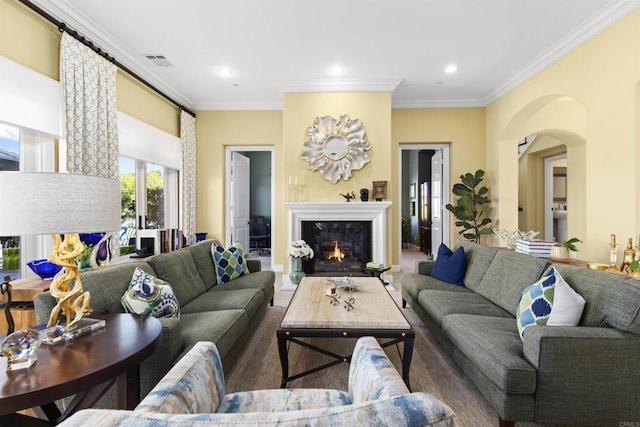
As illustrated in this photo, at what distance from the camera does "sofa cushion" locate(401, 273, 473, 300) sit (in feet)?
9.89

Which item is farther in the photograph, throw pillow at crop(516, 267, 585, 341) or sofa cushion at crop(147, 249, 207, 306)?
sofa cushion at crop(147, 249, 207, 306)

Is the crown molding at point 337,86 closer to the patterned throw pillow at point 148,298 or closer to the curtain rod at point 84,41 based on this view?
the curtain rod at point 84,41

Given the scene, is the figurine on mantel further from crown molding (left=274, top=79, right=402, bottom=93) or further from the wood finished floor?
the wood finished floor

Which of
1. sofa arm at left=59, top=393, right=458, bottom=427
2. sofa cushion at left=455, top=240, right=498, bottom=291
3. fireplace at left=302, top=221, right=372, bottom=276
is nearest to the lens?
sofa arm at left=59, top=393, right=458, bottom=427

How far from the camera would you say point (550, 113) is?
16.1ft

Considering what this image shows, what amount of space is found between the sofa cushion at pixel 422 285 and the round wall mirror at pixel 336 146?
2.26m

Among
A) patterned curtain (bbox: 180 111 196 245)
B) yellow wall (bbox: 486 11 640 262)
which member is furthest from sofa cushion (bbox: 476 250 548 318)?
patterned curtain (bbox: 180 111 196 245)

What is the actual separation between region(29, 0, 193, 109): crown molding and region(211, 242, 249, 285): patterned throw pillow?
2.48 m

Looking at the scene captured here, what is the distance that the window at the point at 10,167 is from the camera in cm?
252

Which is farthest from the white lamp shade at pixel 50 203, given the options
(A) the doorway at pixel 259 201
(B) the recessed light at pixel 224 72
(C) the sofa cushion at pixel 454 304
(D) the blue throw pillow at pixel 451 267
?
(A) the doorway at pixel 259 201

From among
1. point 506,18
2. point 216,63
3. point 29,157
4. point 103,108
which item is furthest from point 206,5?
point 506,18

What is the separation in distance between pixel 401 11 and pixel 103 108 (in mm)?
3169

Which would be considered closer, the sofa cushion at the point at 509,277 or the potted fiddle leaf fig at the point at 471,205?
the sofa cushion at the point at 509,277

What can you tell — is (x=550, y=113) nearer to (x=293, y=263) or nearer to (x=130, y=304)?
(x=293, y=263)
